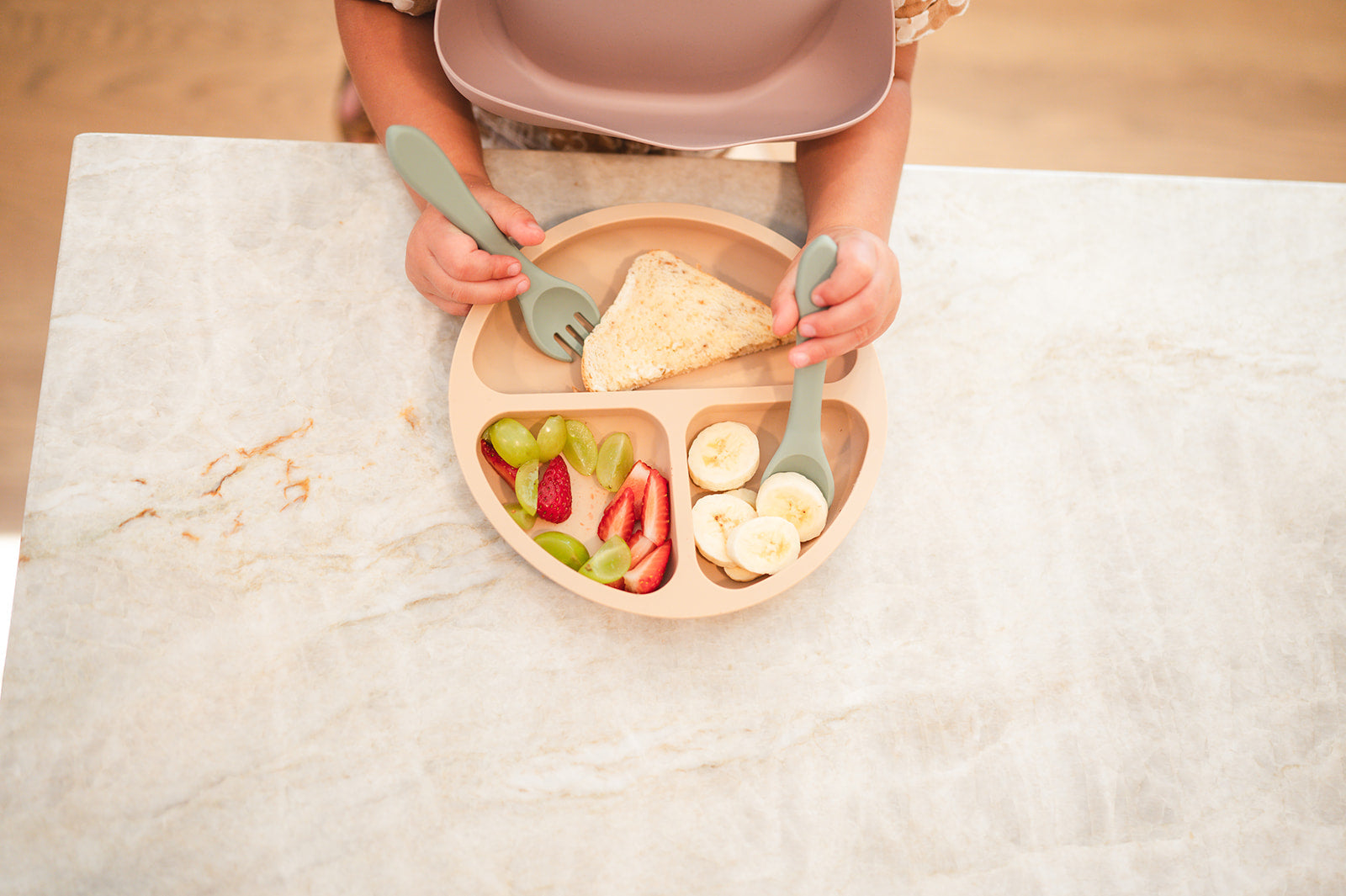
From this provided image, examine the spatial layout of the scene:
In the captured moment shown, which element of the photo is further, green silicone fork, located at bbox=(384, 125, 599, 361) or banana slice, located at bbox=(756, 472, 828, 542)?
banana slice, located at bbox=(756, 472, 828, 542)

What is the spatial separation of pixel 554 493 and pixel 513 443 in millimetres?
63

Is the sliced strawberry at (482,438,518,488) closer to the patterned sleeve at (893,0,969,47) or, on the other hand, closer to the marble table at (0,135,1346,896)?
the marble table at (0,135,1346,896)

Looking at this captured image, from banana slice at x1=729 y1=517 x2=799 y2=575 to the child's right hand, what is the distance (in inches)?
12.6

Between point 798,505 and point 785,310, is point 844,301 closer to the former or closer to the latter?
point 785,310

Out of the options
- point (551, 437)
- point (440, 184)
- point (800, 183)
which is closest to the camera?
point (440, 184)

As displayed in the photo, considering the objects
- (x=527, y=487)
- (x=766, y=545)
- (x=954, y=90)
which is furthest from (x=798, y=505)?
(x=954, y=90)

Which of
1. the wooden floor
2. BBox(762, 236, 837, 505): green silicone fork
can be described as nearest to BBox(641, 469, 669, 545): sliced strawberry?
BBox(762, 236, 837, 505): green silicone fork

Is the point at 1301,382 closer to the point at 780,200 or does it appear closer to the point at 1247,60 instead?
the point at 780,200

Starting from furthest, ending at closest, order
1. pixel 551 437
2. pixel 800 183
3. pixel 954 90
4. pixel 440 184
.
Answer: pixel 954 90, pixel 800 183, pixel 551 437, pixel 440 184

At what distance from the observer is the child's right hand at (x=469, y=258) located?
732 millimetres

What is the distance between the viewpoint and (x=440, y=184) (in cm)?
66

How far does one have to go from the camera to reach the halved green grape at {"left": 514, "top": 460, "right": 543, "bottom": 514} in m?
0.75

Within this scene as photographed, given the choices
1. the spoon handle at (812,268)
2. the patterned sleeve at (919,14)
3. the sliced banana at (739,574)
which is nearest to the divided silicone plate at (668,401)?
the sliced banana at (739,574)

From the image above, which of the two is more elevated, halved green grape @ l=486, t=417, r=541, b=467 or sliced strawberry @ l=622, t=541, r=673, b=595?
halved green grape @ l=486, t=417, r=541, b=467
